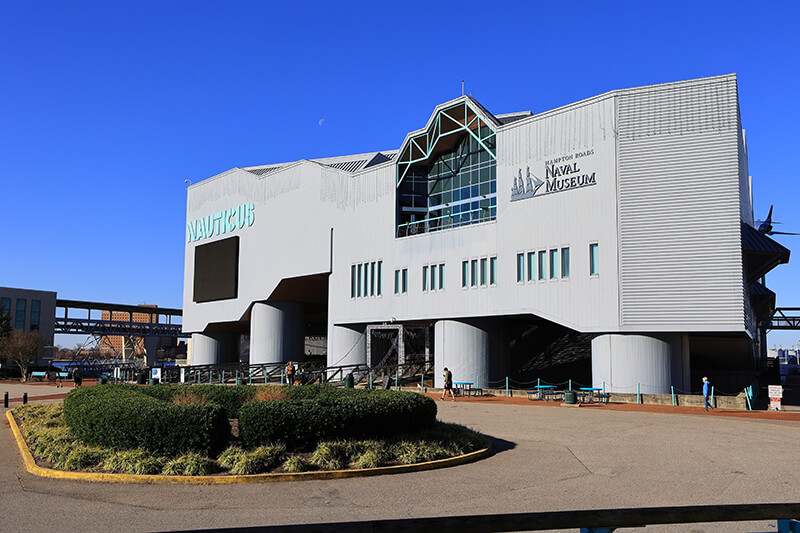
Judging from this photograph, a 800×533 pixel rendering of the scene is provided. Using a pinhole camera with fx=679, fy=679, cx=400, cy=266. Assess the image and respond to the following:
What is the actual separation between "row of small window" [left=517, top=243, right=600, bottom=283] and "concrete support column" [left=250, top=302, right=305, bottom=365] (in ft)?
80.7

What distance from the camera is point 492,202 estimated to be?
4284cm

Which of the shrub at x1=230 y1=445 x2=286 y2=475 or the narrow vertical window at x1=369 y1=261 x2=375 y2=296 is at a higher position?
the narrow vertical window at x1=369 y1=261 x2=375 y2=296

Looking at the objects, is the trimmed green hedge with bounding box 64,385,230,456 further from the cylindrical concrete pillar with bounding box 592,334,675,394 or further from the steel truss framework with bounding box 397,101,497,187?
the steel truss framework with bounding box 397,101,497,187

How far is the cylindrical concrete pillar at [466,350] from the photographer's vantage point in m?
41.3

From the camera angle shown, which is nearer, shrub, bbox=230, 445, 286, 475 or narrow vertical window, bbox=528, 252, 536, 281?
shrub, bbox=230, 445, 286, 475

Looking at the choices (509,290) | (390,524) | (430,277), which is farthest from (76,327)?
(390,524)

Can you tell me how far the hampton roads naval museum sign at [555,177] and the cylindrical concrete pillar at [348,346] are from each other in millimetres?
17011

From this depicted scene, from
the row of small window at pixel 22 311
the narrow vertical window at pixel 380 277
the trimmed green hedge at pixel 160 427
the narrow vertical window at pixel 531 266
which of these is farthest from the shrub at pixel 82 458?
the row of small window at pixel 22 311

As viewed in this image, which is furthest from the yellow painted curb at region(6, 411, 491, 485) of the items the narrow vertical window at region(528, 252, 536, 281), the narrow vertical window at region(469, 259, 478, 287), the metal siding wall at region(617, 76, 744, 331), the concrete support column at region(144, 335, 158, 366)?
the concrete support column at region(144, 335, 158, 366)

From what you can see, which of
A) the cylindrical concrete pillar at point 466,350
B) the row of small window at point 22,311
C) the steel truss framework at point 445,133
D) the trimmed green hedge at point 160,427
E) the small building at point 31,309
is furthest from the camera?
the small building at point 31,309

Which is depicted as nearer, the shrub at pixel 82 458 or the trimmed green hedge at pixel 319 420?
the shrub at pixel 82 458

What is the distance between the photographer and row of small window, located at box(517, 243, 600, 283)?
3534 centimetres

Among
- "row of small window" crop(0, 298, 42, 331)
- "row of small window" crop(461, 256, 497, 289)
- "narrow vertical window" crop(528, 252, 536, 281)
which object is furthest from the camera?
"row of small window" crop(0, 298, 42, 331)

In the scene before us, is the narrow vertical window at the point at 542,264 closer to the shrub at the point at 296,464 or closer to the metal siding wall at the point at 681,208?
the metal siding wall at the point at 681,208
